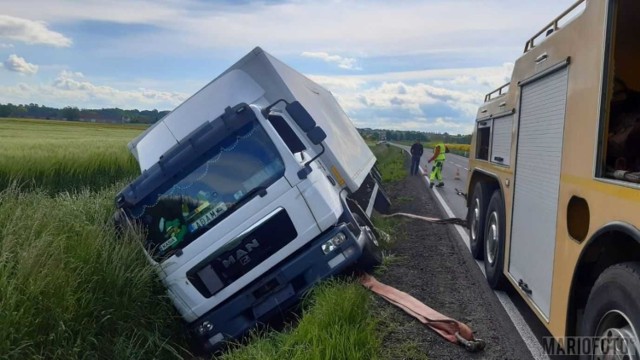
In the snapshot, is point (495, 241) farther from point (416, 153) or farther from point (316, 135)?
point (416, 153)

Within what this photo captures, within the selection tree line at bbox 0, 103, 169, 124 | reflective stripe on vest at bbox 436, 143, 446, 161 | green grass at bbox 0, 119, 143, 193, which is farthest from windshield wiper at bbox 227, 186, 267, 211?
tree line at bbox 0, 103, 169, 124

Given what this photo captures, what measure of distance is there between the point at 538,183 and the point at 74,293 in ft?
13.2

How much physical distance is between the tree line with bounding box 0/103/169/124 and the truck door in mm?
50878

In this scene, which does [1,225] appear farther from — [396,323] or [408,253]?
[408,253]

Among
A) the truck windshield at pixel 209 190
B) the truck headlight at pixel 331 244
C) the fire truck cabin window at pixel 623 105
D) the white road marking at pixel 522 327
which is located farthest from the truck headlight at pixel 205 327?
the fire truck cabin window at pixel 623 105

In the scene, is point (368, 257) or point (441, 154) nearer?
point (368, 257)

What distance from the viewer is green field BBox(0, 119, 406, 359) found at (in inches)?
172

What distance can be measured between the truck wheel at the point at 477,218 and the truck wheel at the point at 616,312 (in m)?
4.12

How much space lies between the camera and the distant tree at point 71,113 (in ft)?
229

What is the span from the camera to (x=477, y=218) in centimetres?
787

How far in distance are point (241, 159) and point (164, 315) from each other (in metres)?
1.79

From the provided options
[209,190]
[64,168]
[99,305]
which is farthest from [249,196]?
[64,168]

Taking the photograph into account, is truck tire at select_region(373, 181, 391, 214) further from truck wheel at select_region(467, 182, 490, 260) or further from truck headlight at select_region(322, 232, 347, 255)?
truck headlight at select_region(322, 232, 347, 255)

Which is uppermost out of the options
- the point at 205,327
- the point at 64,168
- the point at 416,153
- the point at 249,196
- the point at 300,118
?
the point at 300,118
